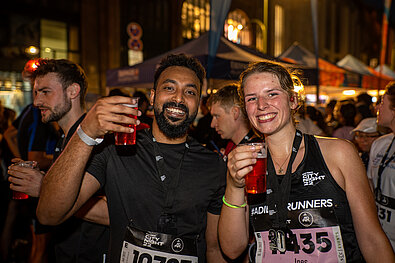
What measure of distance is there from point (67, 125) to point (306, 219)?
237 centimetres

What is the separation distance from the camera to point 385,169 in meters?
3.29

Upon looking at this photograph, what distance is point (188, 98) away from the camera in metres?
2.47

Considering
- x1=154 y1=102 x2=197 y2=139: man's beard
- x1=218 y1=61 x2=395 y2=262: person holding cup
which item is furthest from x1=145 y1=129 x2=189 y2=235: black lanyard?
x1=218 y1=61 x2=395 y2=262: person holding cup

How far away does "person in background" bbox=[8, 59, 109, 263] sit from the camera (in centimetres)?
269

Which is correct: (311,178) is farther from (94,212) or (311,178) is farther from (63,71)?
(63,71)

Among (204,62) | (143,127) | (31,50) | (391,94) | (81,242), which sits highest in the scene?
(31,50)

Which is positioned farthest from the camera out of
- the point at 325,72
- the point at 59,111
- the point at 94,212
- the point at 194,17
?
the point at 194,17

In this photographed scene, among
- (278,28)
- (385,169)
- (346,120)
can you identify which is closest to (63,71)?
(385,169)

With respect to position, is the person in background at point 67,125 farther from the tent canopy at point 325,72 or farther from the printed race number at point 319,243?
the tent canopy at point 325,72

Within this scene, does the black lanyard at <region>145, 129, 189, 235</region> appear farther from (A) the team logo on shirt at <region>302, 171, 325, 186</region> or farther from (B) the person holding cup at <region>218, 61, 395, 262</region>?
(A) the team logo on shirt at <region>302, 171, 325, 186</region>

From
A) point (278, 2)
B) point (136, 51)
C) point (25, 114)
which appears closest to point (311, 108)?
point (25, 114)

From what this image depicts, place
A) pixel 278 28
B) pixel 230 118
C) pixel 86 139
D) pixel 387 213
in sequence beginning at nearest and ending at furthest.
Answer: pixel 86 139 → pixel 387 213 → pixel 230 118 → pixel 278 28

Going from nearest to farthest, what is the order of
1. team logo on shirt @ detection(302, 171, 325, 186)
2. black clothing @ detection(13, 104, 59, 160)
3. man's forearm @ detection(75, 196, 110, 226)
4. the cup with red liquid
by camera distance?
the cup with red liquid, team logo on shirt @ detection(302, 171, 325, 186), man's forearm @ detection(75, 196, 110, 226), black clothing @ detection(13, 104, 59, 160)

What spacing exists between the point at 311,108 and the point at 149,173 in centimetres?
545
